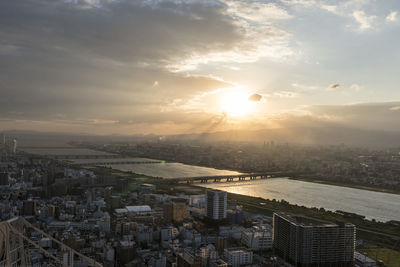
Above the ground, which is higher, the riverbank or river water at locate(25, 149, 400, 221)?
the riverbank

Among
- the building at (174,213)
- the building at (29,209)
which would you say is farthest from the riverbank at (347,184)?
the building at (29,209)

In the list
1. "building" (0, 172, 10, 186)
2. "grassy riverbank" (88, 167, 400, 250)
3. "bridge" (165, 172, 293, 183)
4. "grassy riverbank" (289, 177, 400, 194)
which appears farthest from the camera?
"bridge" (165, 172, 293, 183)

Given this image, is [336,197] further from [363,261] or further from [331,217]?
[363,261]

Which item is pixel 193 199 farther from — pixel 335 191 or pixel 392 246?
pixel 335 191

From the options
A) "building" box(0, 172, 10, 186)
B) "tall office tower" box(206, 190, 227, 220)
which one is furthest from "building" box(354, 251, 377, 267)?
"building" box(0, 172, 10, 186)

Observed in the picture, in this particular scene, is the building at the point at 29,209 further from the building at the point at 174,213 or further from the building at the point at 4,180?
the building at the point at 4,180

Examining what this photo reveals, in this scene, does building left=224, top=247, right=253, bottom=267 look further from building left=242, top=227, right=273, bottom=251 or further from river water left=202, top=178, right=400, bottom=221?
river water left=202, top=178, right=400, bottom=221
